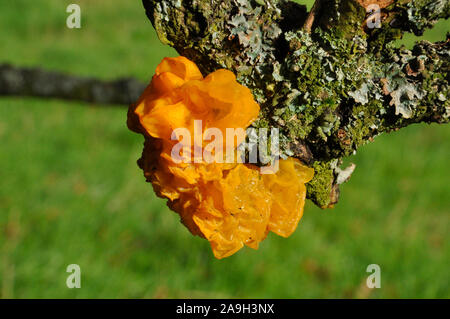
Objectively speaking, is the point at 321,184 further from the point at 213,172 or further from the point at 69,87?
the point at 69,87

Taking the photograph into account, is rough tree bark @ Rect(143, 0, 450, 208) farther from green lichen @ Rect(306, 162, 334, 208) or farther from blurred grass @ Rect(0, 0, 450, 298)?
blurred grass @ Rect(0, 0, 450, 298)

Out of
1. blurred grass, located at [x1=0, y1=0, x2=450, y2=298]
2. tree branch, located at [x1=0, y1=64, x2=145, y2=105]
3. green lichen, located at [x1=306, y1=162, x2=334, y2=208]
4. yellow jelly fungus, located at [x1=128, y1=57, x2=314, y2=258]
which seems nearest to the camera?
yellow jelly fungus, located at [x1=128, y1=57, x2=314, y2=258]

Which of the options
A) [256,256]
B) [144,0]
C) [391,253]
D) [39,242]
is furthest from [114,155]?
[144,0]

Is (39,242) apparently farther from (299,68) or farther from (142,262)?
(299,68)

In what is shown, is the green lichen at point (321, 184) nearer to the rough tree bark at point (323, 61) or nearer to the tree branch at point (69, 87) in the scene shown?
the rough tree bark at point (323, 61)

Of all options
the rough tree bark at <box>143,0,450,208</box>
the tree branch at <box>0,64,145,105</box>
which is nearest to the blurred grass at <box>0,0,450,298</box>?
the tree branch at <box>0,64,145,105</box>

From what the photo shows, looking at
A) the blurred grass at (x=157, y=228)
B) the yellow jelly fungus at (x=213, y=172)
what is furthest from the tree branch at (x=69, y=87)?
the yellow jelly fungus at (x=213, y=172)

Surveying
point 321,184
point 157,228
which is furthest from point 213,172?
point 157,228
